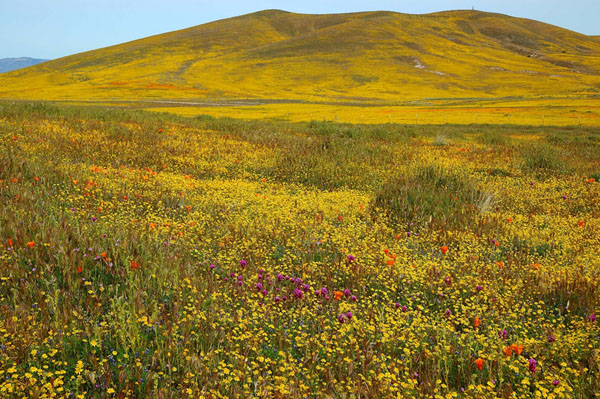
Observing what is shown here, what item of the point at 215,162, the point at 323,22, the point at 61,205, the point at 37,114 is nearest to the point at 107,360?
the point at 61,205

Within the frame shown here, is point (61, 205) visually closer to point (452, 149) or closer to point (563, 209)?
point (563, 209)

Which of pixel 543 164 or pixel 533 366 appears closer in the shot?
pixel 533 366

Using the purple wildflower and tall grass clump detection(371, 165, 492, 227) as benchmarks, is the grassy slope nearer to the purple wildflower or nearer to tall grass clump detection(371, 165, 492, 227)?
tall grass clump detection(371, 165, 492, 227)

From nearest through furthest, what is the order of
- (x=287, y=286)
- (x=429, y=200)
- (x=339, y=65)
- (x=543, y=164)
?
1. (x=287, y=286)
2. (x=429, y=200)
3. (x=543, y=164)
4. (x=339, y=65)

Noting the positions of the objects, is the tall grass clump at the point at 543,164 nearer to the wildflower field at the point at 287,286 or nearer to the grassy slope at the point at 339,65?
the wildflower field at the point at 287,286

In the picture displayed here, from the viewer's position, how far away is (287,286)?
3932 mm

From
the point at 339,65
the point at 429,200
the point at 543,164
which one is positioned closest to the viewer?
the point at 429,200

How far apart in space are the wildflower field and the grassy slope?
2636 inches

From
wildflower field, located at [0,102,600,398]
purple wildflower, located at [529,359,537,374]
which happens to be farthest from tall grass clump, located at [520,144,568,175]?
purple wildflower, located at [529,359,537,374]

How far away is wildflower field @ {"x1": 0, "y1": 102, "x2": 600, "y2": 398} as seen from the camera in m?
2.51

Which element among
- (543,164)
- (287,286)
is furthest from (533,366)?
(543,164)

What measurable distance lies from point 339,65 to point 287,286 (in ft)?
390

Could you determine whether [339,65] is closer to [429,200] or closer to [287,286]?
[429,200]

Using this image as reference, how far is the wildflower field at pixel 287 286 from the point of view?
2.51 m
